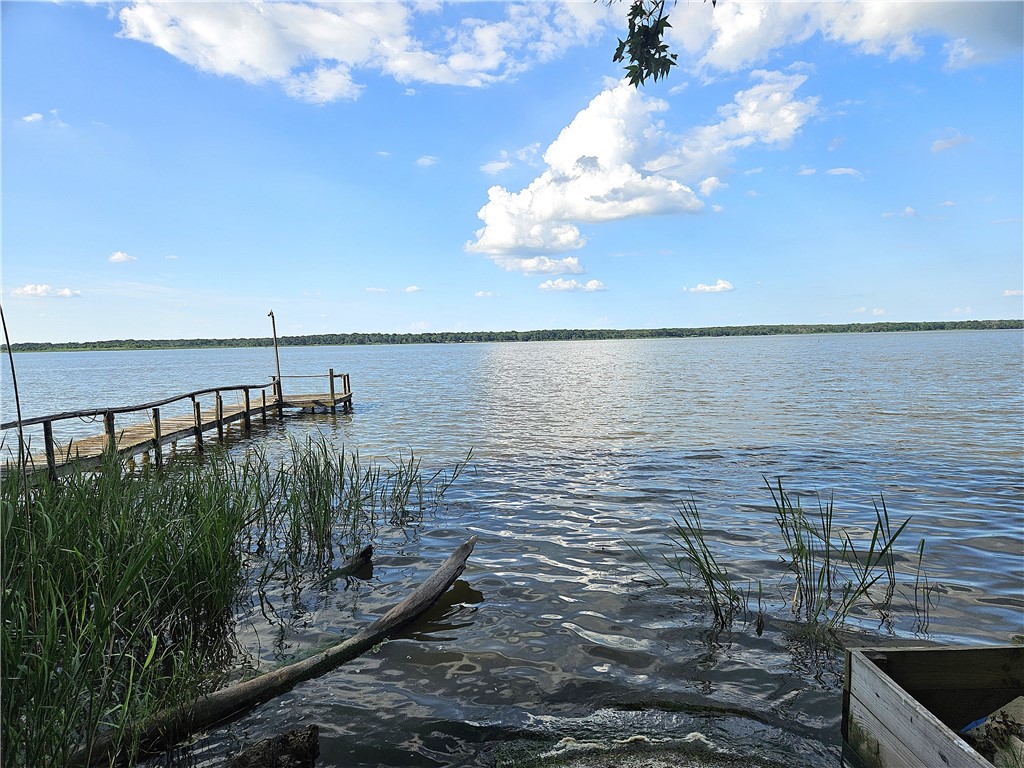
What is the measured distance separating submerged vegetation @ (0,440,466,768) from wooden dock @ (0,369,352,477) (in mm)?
994

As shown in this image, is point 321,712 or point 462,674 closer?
point 321,712

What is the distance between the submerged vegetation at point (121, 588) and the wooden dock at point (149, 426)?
0.99 m

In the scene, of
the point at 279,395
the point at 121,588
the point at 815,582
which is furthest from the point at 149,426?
the point at 815,582

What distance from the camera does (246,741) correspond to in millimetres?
4352

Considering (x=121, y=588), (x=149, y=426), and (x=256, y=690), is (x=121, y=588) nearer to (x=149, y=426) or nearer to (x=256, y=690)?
(x=256, y=690)

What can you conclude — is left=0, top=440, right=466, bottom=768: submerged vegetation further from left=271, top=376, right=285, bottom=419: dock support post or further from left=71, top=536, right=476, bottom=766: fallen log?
left=271, top=376, right=285, bottom=419: dock support post

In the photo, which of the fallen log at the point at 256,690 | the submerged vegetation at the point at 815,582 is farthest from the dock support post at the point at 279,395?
the fallen log at the point at 256,690

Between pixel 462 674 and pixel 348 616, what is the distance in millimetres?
1758

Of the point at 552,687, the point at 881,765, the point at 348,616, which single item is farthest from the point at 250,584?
the point at 881,765

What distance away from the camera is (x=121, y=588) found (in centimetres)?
384

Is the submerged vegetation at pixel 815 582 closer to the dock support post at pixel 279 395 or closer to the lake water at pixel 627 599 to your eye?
the lake water at pixel 627 599

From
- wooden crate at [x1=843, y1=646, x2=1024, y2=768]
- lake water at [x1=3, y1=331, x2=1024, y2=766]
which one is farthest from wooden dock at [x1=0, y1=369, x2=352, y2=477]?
wooden crate at [x1=843, y1=646, x2=1024, y2=768]

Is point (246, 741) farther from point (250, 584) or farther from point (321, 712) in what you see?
point (250, 584)

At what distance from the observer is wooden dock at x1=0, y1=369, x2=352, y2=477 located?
34.2ft
